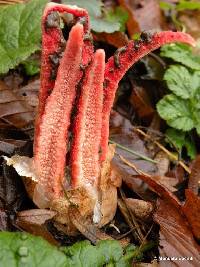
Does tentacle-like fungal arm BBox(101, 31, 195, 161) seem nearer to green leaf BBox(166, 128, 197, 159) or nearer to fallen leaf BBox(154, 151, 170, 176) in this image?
fallen leaf BBox(154, 151, 170, 176)

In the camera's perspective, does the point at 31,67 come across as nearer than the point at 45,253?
No

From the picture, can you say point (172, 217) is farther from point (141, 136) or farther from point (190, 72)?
point (190, 72)

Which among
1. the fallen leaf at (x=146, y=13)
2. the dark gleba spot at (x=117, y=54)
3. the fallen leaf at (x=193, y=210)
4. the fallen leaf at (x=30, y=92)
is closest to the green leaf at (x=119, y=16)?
the fallen leaf at (x=146, y=13)

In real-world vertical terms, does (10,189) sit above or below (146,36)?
below

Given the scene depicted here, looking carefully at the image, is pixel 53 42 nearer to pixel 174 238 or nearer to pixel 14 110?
pixel 14 110

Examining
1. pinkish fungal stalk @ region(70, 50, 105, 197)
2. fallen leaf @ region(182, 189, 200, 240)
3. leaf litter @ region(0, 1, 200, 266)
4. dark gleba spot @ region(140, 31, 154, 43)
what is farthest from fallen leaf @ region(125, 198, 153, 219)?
dark gleba spot @ region(140, 31, 154, 43)

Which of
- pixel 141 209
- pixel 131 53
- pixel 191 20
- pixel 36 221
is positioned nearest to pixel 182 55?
pixel 191 20
